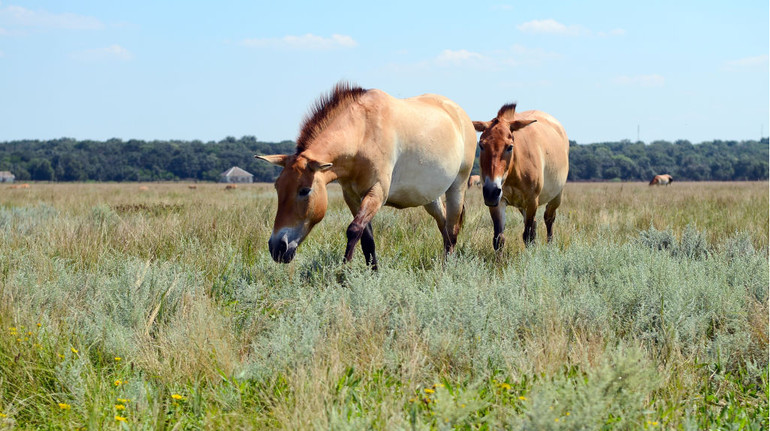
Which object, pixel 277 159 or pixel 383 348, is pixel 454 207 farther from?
pixel 383 348

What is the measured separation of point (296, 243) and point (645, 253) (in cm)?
321

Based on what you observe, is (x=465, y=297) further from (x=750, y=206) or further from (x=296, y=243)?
(x=750, y=206)

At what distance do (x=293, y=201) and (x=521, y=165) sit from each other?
320cm

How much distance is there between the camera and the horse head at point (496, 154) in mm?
5721

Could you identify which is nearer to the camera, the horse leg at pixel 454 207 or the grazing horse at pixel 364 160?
the grazing horse at pixel 364 160

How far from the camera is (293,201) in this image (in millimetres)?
4332

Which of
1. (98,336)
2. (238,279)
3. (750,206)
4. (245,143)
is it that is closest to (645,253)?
(238,279)

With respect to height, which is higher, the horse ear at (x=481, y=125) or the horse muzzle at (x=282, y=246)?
the horse ear at (x=481, y=125)

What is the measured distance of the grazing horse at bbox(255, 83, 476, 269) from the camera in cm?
434

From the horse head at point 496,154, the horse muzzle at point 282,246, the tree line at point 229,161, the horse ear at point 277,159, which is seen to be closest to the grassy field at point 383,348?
the horse muzzle at point 282,246

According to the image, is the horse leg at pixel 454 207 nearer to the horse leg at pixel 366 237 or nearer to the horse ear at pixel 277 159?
the horse leg at pixel 366 237

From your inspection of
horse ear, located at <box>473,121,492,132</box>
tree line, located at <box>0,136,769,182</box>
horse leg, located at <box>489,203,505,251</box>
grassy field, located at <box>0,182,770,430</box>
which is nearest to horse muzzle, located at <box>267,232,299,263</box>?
grassy field, located at <box>0,182,770,430</box>

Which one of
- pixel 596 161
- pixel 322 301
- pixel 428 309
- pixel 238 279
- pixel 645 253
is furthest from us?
pixel 596 161

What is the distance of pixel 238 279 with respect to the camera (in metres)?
4.78
